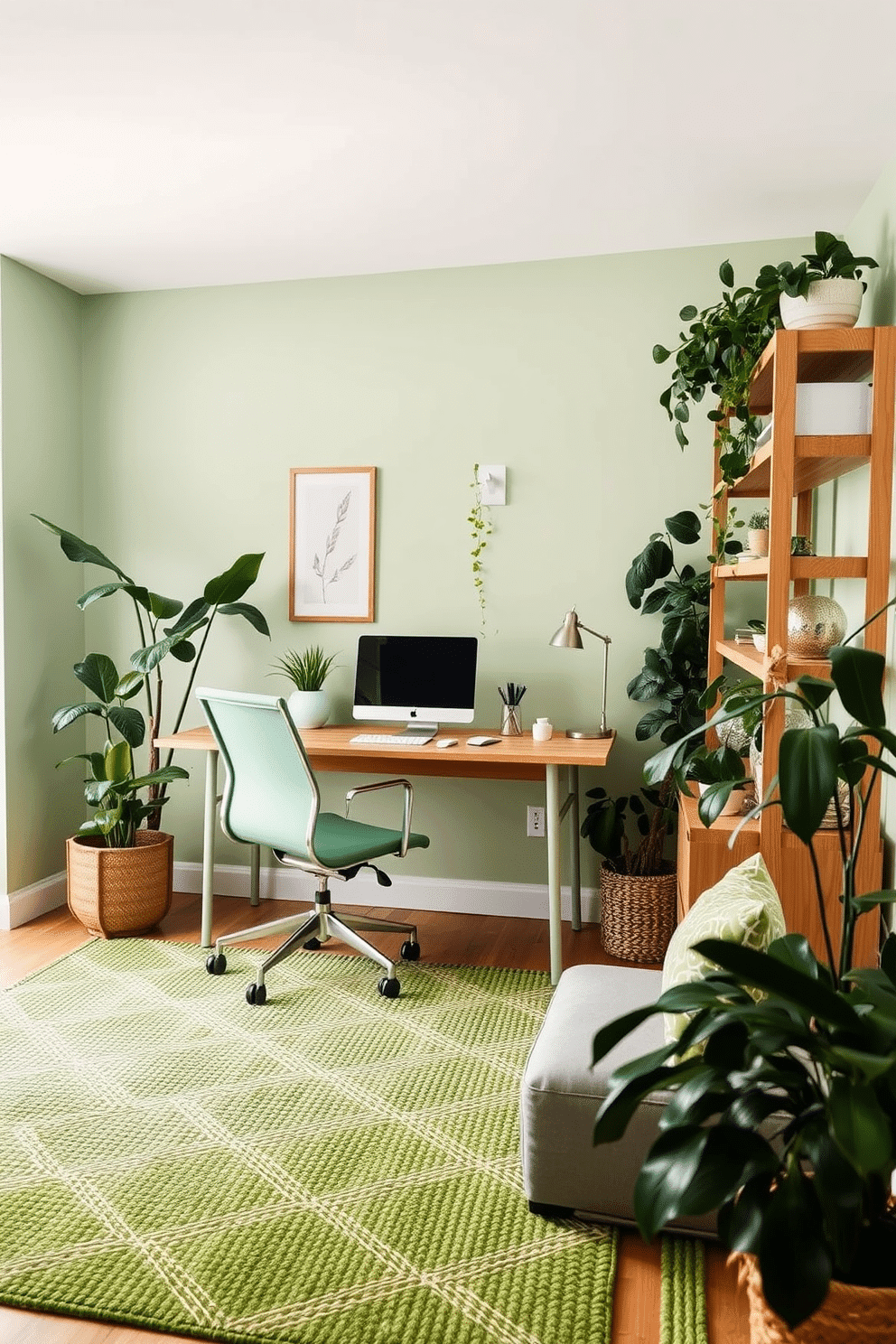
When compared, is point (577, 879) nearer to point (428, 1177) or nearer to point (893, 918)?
point (893, 918)

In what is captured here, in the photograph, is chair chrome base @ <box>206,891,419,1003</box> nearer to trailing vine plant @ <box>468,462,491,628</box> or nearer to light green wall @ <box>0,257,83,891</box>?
light green wall @ <box>0,257,83,891</box>

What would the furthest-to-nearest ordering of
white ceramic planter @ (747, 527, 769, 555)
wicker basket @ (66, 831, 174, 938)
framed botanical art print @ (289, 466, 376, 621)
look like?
framed botanical art print @ (289, 466, 376, 621), wicker basket @ (66, 831, 174, 938), white ceramic planter @ (747, 527, 769, 555)

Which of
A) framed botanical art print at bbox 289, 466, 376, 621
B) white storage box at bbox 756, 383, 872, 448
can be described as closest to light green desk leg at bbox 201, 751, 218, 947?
framed botanical art print at bbox 289, 466, 376, 621

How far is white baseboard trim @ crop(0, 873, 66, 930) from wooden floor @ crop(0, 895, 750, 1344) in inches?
1.7

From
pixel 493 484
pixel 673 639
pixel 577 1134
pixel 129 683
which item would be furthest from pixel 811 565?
pixel 129 683

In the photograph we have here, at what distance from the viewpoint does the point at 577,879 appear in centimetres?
393

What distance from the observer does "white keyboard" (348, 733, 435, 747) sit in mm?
3596

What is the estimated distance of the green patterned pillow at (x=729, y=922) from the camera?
1.79m

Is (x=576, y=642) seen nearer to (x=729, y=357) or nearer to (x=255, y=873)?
(x=729, y=357)

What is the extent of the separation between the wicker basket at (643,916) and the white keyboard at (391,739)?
860 millimetres

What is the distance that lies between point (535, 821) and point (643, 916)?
0.64 metres

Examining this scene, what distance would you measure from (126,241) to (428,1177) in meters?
3.29

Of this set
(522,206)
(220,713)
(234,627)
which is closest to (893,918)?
(220,713)

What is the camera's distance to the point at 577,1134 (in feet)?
6.50
